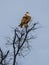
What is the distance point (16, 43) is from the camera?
15617 mm

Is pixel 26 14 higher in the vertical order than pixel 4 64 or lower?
higher

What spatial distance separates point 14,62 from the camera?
1591 cm

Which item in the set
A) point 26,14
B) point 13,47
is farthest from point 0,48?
point 26,14

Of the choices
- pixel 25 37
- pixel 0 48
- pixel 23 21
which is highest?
pixel 23 21

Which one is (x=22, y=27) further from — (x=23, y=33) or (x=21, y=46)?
(x=21, y=46)

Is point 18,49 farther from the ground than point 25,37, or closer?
closer

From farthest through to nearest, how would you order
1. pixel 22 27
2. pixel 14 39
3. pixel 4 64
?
1. pixel 4 64
2. pixel 14 39
3. pixel 22 27

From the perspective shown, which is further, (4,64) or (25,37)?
(4,64)

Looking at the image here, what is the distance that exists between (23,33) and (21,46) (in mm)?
1183

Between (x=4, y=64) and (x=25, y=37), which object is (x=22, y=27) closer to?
(x=25, y=37)

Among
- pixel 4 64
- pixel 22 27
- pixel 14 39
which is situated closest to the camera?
pixel 22 27

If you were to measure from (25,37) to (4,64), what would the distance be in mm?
3156

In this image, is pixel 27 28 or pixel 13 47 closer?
pixel 27 28

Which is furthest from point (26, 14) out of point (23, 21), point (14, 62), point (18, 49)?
point (14, 62)
